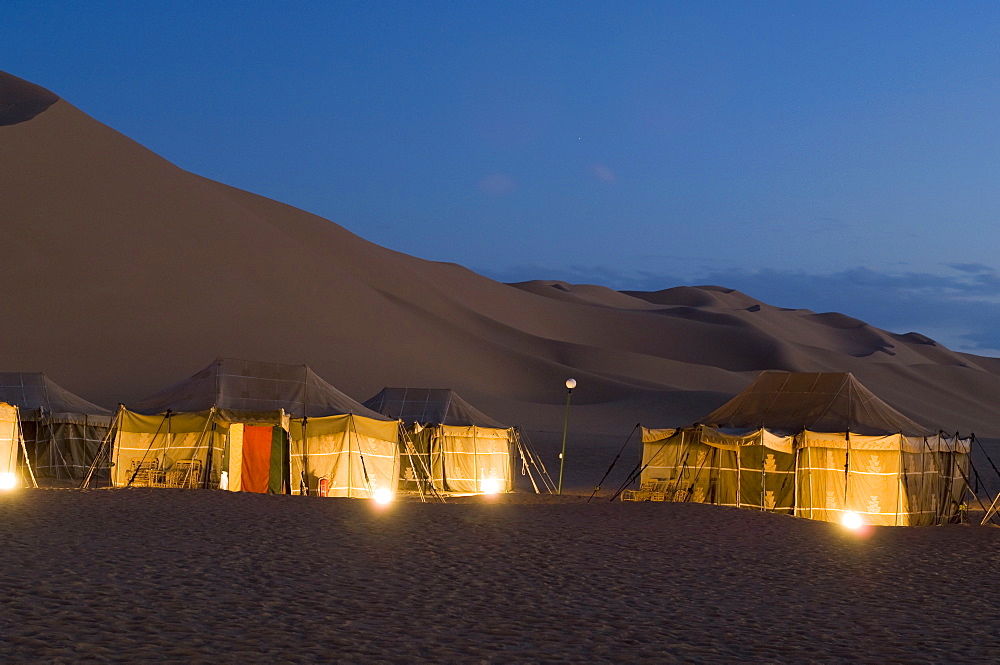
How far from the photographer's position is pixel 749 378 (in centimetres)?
9756

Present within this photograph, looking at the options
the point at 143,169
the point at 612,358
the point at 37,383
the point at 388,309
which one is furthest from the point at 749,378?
the point at 37,383

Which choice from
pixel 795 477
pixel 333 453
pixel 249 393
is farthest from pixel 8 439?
pixel 795 477

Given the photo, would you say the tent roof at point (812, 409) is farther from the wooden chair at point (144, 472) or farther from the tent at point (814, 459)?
the wooden chair at point (144, 472)

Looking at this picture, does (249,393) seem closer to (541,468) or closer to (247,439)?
(247,439)

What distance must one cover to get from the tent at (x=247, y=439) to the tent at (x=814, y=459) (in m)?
6.17

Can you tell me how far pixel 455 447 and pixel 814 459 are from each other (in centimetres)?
1021

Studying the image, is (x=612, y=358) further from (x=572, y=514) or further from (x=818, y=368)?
(x=572, y=514)

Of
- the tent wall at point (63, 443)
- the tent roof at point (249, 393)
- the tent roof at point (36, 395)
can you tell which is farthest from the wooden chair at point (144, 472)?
the tent roof at point (36, 395)

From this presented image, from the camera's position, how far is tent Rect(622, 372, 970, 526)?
70.3 feet

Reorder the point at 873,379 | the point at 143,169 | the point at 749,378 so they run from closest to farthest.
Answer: the point at 143,169, the point at 749,378, the point at 873,379

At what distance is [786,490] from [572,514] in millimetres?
5396

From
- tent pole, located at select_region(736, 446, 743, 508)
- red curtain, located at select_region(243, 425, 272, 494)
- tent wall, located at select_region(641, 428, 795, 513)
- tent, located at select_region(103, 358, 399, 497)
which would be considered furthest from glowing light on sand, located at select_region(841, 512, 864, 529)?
red curtain, located at select_region(243, 425, 272, 494)

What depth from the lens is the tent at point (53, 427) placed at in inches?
1138

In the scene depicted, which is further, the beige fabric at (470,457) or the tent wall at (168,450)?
the beige fabric at (470,457)
